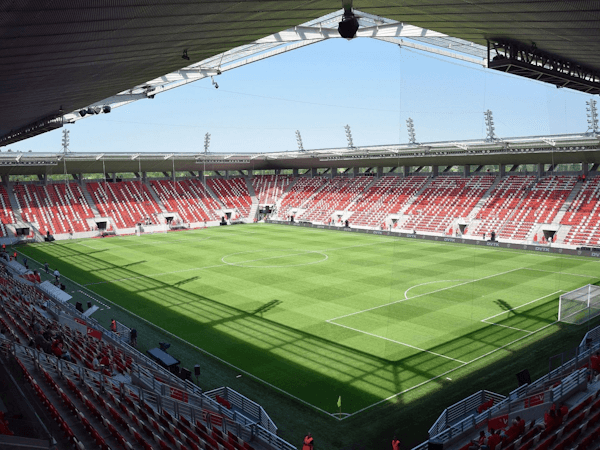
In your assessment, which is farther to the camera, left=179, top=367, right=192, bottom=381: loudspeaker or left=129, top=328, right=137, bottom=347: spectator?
left=129, top=328, right=137, bottom=347: spectator

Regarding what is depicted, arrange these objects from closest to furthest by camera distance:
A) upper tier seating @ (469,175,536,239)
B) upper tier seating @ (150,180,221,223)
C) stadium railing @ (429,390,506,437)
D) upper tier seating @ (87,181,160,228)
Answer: stadium railing @ (429,390,506,437) → upper tier seating @ (469,175,536,239) → upper tier seating @ (87,181,160,228) → upper tier seating @ (150,180,221,223)

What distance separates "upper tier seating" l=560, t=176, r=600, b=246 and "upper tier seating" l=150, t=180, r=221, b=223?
3942 centimetres

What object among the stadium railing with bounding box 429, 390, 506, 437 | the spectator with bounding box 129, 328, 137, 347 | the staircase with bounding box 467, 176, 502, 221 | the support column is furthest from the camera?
the support column

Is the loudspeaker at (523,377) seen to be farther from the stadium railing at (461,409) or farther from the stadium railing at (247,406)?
the stadium railing at (247,406)

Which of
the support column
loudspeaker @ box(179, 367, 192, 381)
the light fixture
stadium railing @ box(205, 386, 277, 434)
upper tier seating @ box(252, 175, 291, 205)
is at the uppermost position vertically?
the light fixture

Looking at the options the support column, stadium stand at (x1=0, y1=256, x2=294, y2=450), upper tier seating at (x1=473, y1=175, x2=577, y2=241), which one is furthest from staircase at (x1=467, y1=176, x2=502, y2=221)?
stadium stand at (x1=0, y1=256, x2=294, y2=450)

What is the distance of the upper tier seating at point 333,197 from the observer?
192 feet

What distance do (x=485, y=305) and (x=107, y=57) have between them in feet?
63.2

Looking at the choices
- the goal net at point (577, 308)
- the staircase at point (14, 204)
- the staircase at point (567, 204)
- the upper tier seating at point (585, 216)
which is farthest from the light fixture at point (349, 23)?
the staircase at point (14, 204)

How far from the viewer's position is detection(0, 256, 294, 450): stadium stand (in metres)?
9.93

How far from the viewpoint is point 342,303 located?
23922 mm

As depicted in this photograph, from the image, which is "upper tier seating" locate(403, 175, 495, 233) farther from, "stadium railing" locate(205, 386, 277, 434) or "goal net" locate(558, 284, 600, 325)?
"stadium railing" locate(205, 386, 277, 434)

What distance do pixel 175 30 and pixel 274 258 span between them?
26966 mm

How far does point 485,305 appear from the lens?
23.2m
